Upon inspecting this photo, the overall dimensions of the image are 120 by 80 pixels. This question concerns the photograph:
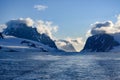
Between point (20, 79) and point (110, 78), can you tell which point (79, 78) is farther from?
point (20, 79)

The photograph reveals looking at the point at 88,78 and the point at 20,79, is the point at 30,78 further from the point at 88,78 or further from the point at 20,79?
the point at 88,78

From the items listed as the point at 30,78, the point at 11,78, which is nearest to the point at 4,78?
the point at 11,78

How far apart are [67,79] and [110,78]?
10.0 metres

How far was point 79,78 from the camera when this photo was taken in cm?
6462

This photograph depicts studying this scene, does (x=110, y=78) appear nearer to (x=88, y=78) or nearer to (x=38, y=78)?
(x=88, y=78)

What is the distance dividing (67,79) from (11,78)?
1213 cm

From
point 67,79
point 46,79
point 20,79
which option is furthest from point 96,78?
point 20,79

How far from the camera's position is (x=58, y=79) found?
62406 mm

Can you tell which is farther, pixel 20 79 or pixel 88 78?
pixel 88 78

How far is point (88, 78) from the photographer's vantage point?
65000 millimetres

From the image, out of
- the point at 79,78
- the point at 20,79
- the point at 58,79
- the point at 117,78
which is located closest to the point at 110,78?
the point at 117,78

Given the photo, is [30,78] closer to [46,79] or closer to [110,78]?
[46,79]

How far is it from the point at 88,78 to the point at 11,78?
17197 mm

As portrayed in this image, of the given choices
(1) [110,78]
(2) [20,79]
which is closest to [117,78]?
(1) [110,78]
